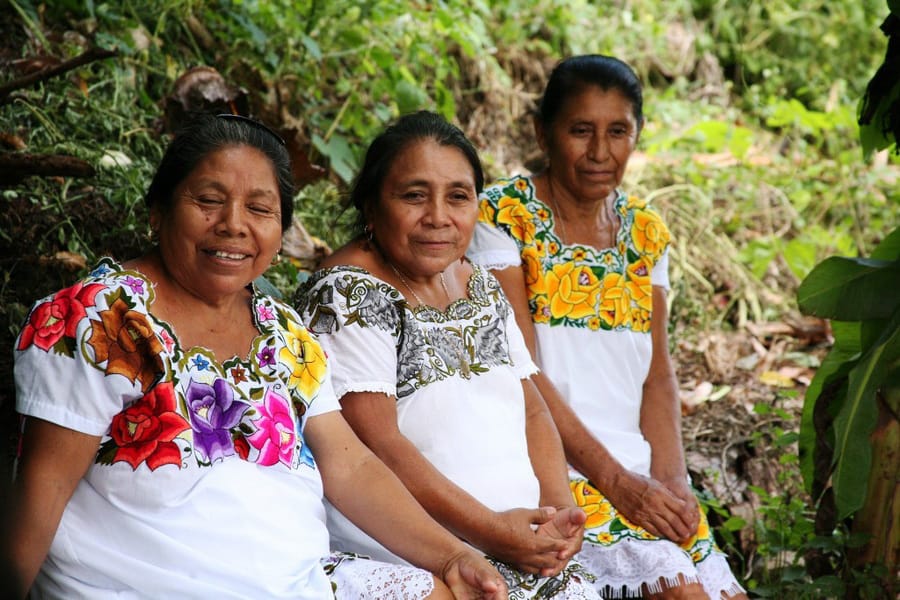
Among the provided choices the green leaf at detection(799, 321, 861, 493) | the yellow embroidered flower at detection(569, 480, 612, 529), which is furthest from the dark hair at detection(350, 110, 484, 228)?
the green leaf at detection(799, 321, 861, 493)

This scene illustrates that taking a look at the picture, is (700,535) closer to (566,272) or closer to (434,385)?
A: (566,272)

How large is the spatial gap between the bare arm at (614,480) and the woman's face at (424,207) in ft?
1.75

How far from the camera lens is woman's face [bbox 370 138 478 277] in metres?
2.51

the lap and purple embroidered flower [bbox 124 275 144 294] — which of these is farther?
the lap

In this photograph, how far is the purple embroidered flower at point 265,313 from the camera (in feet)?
7.14

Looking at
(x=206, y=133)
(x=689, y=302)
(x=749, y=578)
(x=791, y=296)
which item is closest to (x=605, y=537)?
(x=749, y=578)

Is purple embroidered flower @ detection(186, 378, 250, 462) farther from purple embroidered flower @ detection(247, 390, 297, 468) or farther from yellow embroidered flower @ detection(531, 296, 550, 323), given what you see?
yellow embroidered flower @ detection(531, 296, 550, 323)

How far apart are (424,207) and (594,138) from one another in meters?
0.80

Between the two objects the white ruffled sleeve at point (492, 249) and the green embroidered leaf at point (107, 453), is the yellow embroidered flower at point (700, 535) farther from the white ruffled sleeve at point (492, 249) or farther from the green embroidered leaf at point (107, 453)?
the green embroidered leaf at point (107, 453)

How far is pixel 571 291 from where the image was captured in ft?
10.1

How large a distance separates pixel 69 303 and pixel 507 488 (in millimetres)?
1095

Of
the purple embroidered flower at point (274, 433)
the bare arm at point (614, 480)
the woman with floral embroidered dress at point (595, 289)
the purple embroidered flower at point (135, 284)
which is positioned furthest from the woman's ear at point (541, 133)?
the purple embroidered flower at point (135, 284)

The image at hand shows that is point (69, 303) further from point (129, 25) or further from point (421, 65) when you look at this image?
point (421, 65)

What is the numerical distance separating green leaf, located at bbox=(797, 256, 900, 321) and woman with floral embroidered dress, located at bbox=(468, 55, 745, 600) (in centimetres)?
48
